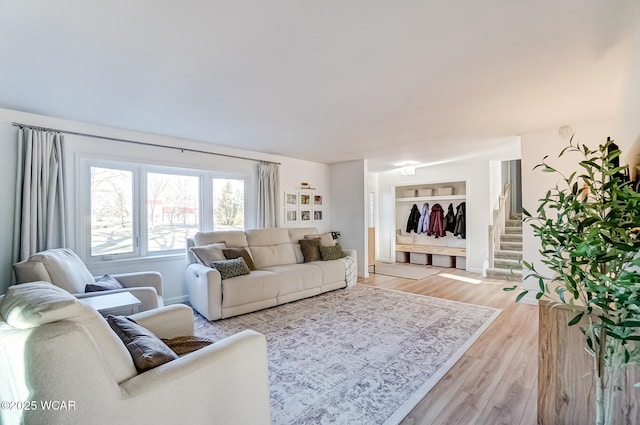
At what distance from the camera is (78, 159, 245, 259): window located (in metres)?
3.56

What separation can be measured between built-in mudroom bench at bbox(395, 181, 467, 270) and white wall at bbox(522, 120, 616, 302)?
2510 millimetres

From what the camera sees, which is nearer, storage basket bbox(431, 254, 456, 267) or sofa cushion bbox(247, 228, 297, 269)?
sofa cushion bbox(247, 228, 297, 269)

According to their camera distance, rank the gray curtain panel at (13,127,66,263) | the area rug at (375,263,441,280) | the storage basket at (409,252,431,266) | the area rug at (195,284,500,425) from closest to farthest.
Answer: the area rug at (195,284,500,425), the gray curtain panel at (13,127,66,263), the area rug at (375,263,441,280), the storage basket at (409,252,431,266)

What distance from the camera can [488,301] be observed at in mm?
4211

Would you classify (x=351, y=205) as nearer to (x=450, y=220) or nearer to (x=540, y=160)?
(x=450, y=220)

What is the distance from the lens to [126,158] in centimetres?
371

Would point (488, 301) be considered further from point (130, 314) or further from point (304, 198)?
point (130, 314)

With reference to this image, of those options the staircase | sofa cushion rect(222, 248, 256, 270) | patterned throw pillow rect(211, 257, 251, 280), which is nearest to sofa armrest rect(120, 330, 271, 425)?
patterned throw pillow rect(211, 257, 251, 280)

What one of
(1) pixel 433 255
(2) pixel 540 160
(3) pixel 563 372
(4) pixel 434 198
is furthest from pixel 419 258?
(3) pixel 563 372

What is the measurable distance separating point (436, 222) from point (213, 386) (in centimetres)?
688

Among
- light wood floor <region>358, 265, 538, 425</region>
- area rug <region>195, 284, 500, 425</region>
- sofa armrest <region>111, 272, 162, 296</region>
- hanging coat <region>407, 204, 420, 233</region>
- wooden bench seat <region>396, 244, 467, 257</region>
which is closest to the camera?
light wood floor <region>358, 265, 538, 425</region>

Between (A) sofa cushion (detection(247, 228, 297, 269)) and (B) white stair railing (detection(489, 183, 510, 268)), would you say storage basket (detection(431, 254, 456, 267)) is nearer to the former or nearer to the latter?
(B) white stair railing (detection(489, 183, 510, 268))

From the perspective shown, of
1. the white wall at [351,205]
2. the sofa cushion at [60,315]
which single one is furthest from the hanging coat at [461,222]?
the sofa cushion at [60,315]

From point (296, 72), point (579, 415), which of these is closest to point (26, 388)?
point (296, 72)
